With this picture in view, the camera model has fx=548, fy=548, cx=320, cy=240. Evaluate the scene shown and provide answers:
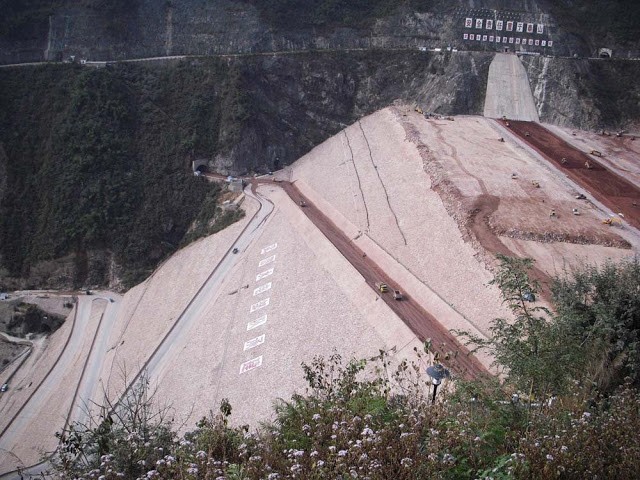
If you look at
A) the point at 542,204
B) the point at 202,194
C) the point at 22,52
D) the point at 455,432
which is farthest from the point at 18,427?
the point at 22,52

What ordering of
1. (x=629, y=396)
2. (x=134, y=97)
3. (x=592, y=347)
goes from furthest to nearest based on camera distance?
(x=134, y=97), (x=592, y=347), (x=629, y=396)

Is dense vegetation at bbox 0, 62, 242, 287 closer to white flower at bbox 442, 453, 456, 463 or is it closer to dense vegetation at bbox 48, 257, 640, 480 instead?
dense vegetation at bbox 48, 257, 640, 480

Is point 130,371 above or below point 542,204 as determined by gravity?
below

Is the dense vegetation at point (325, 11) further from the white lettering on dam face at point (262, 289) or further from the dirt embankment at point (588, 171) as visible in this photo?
the white lettering on dam face at point (262, 289)

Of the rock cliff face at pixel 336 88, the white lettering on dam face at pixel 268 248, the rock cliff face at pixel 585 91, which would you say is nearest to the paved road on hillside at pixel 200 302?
the white lettering on dam face at pixel 268 248

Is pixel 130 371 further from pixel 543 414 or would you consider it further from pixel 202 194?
pixel 543 414

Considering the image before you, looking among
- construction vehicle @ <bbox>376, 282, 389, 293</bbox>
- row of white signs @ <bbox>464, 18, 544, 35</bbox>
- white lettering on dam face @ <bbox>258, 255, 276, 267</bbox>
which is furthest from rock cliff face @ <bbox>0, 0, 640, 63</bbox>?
construction vehicle @ <bbox>376, 282, 389, 293</bbox>
